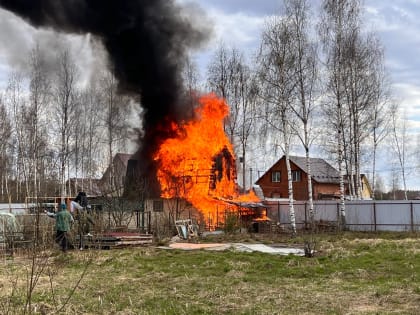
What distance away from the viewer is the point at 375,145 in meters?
29.3

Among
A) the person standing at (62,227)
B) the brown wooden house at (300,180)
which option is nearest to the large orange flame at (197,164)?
the person standing at (62,227)

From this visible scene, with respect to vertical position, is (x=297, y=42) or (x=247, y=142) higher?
(x=297, y=42)

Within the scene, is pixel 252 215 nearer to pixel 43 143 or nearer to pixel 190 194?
pixel 190 194

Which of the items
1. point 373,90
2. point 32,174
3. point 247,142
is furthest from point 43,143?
point 373,90

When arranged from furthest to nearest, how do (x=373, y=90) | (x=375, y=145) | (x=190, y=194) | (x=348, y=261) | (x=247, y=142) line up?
(x=247, y=142) < (x=375, y=145) < (x=373, y=90) < (x=190, y=194) < (x=348, y=261)

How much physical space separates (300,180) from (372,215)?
2366 centimetres

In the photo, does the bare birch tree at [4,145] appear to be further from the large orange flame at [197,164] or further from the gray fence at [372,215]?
the gray fence at [372,215]

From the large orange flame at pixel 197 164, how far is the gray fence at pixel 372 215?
507 centimetres

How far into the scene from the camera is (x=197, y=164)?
25.2 m

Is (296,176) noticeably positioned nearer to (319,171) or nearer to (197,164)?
(319,171)

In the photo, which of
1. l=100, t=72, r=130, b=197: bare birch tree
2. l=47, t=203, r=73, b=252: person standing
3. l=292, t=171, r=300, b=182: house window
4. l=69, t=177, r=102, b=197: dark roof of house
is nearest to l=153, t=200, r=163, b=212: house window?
l=100, t=72, r=130, b=197: bare birch tree

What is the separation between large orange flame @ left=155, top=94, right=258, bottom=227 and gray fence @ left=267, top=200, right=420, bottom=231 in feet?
16.6

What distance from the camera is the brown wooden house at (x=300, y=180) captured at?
47438mm

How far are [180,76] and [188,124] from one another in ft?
8.33
